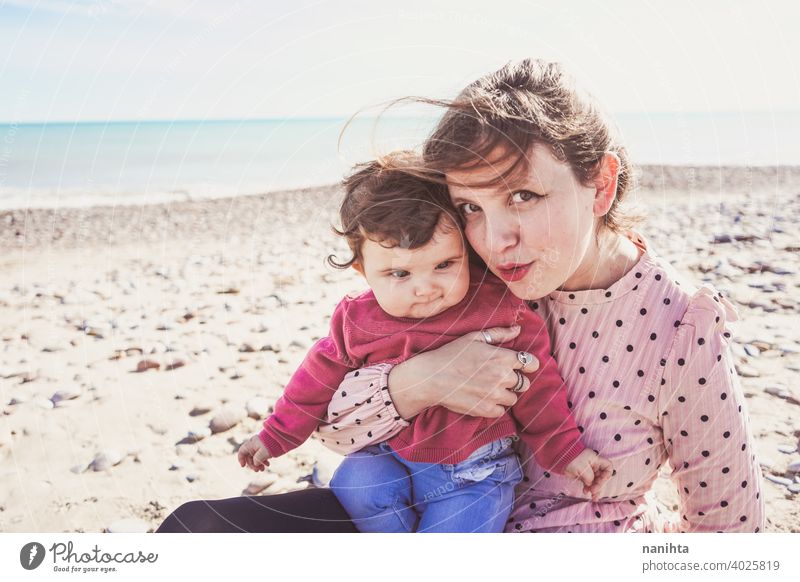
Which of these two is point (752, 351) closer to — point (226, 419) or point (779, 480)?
point (779, 480)

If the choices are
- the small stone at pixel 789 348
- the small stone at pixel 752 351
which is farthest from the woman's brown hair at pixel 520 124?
the small stone at pixel 789 348

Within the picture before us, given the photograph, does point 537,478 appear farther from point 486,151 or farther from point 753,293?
point 753,293

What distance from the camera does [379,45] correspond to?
2189mm

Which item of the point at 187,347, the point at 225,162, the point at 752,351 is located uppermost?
the point at 752,351

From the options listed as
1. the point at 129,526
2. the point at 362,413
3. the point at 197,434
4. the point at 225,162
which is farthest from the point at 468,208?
the point at 225,162

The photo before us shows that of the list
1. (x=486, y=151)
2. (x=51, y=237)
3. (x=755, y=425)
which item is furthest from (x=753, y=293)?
(x=51, y=237)

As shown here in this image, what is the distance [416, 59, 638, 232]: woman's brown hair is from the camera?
150 cm

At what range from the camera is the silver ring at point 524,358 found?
168 centimetres

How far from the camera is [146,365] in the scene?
3654 millimetres

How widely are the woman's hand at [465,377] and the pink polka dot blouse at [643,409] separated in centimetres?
5

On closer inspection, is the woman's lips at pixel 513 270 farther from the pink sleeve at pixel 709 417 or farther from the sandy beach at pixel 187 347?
the sandy beach at pixel 187 347

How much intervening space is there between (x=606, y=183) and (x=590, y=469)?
2.18 ft

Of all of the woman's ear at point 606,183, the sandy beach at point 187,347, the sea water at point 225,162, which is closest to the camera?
the woman's ear at point 606,183

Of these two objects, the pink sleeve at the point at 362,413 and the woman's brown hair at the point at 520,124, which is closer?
the woman's brown hair at the point at 520,124
